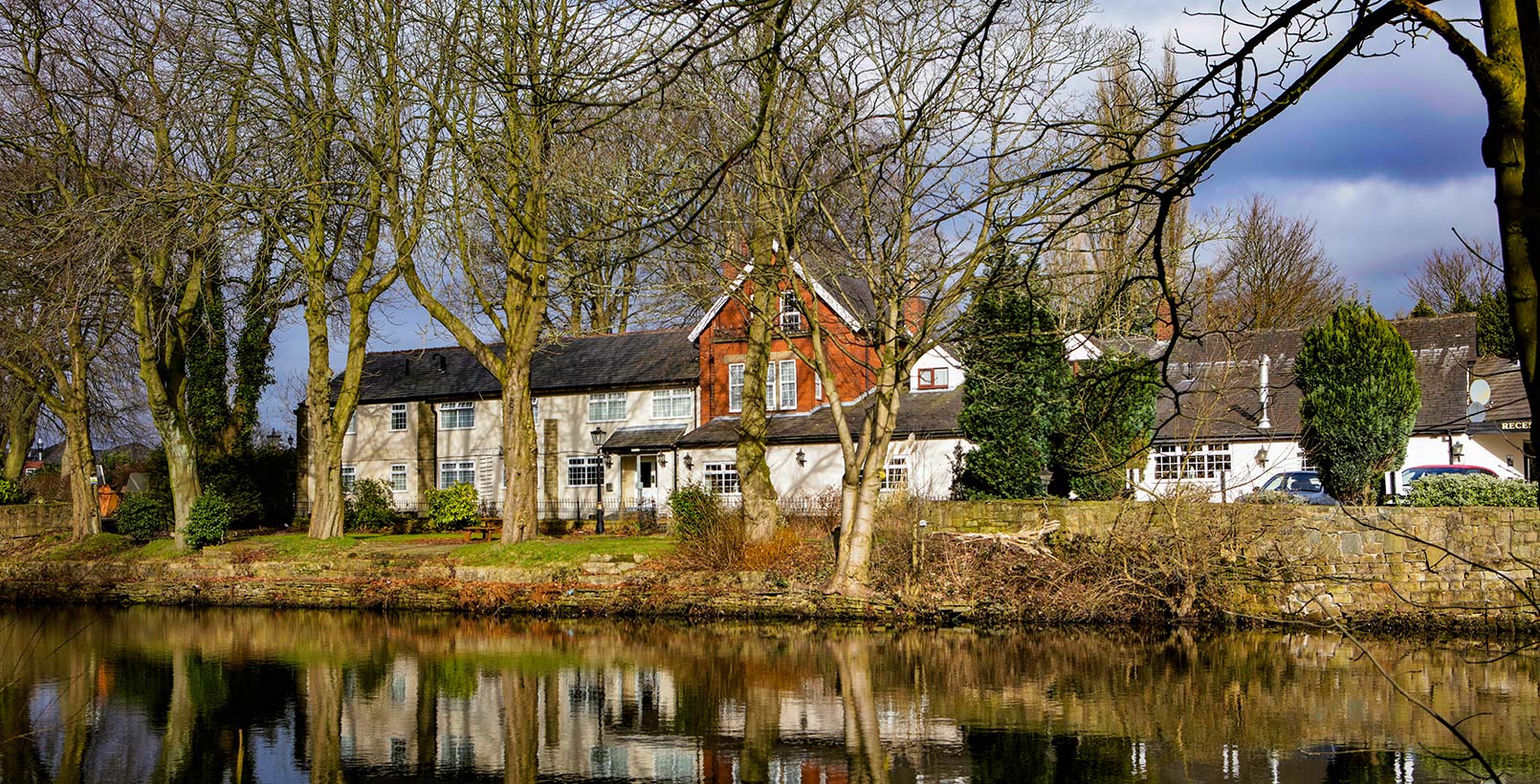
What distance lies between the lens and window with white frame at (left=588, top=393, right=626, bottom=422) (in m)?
42.4

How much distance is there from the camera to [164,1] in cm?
2684

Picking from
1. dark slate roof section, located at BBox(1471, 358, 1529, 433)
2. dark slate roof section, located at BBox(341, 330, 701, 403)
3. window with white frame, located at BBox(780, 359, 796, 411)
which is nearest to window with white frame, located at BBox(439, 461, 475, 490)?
dark slate roof section, located at BBox(341, 330, 701, 403)

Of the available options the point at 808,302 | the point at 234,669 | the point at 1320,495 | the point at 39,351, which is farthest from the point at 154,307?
the point at 1320,495

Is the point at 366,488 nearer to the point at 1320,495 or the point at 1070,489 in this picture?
the point at 1070,489

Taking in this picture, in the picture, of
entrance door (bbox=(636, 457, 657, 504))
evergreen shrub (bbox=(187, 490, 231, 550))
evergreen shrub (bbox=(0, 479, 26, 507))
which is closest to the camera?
evergreen shrub (bbox=(187, 490, 231, 550))

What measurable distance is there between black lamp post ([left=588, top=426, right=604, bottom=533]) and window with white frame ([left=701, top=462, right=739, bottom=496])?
129 inches

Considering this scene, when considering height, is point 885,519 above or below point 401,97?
below

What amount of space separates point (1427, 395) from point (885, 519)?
17329 millimetres

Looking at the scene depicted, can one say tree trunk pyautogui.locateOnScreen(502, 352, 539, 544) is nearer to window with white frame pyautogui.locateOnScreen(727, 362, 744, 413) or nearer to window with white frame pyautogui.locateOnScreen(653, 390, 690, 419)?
window with white frame pyautogui.locateOnScreen(727, 362, 744, 413)

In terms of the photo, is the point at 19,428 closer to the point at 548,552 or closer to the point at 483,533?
the point at 483,533

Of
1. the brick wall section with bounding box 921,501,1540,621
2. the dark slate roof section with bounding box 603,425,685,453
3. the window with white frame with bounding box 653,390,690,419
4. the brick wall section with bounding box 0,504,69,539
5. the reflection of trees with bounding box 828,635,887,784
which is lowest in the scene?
the reflection of trees with bounding box 828,635,887,784

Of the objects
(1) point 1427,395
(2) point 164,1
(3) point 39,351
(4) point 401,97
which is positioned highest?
(2) point 164,1

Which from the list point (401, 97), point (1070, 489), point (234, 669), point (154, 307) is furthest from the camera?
point (154, 307)

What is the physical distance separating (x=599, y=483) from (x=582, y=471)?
4344 millimetres
